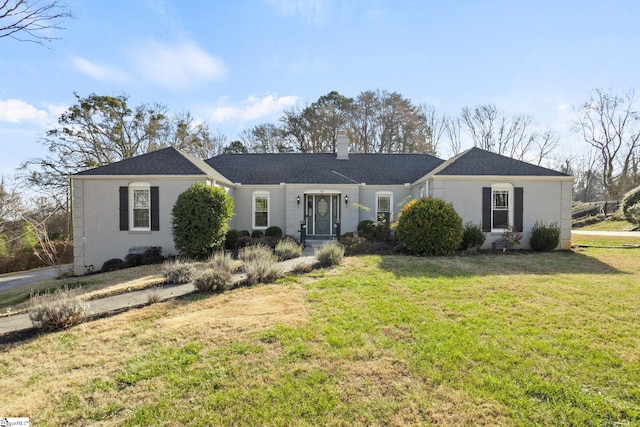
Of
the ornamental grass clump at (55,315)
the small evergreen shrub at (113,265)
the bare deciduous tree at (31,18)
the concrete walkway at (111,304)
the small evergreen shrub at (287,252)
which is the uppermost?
the bare deciduous tree at (31,18)

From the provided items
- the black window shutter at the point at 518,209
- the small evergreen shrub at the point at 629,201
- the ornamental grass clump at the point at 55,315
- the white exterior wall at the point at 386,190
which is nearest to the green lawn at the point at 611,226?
the small evergreen shrub at the point at 629,201

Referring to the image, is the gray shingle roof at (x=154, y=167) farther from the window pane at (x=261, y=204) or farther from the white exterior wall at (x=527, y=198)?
the white exterior wall at (x=527, y=198)

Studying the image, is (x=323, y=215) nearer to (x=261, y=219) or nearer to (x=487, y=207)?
(x=261, y=219)

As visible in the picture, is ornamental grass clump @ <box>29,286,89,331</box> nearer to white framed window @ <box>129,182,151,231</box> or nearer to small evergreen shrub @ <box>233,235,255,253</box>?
white framed window @ <box>129,182,151,231</box>

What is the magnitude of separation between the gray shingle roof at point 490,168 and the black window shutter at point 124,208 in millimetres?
13031

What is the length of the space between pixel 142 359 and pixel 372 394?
9.63 feet

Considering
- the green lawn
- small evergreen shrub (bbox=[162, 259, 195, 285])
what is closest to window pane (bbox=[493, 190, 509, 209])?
small evergreen shrub (bbox=[162, 259, 195, 285])

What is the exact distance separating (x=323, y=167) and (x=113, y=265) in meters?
11.7

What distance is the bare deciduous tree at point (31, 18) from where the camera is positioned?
18.2 ft

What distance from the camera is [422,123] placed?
29.1 meters

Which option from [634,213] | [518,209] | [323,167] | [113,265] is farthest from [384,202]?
[634,213]

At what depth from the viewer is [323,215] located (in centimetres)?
1587

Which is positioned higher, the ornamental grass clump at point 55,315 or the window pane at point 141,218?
the window pane at point 141,218

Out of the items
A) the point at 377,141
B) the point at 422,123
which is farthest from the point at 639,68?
the point at 377,141
